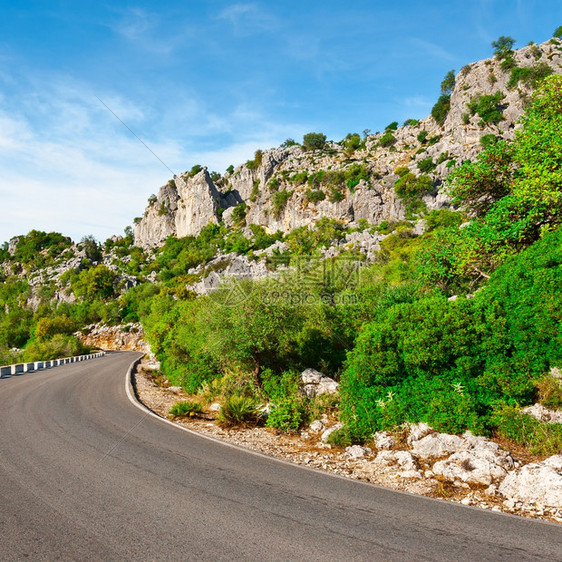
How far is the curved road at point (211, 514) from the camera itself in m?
4.72

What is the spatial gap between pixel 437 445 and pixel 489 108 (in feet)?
318

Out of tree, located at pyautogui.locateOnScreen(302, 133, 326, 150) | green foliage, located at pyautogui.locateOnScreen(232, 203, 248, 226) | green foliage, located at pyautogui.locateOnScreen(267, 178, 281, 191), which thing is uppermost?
tree, located at pyautogui.locateOnScreen(302, 133, 326, 150)

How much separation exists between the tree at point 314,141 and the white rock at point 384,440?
129 metres

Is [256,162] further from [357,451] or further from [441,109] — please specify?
[357,451]

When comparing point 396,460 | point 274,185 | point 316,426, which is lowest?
point 316,426

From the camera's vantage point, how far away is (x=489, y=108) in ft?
261

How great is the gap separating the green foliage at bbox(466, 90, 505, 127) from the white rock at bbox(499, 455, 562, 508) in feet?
310

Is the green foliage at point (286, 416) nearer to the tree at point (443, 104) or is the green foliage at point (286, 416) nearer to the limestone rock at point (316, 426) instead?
the limestone rock at point (316, 426)

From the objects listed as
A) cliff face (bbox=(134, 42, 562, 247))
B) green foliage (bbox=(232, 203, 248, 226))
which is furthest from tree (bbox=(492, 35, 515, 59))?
green foliage (bbox=(232, 203, 248, 226))

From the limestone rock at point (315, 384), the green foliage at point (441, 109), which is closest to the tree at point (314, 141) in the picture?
the green foliage at point (441, 109)

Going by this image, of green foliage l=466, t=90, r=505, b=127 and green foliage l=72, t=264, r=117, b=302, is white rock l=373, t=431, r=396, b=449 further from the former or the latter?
green foliage l=72, t=264, r=117, b=302

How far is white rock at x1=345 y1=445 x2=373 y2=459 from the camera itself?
9844 mm

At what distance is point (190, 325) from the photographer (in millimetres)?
24047

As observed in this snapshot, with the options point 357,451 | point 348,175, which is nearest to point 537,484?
point 357,451
